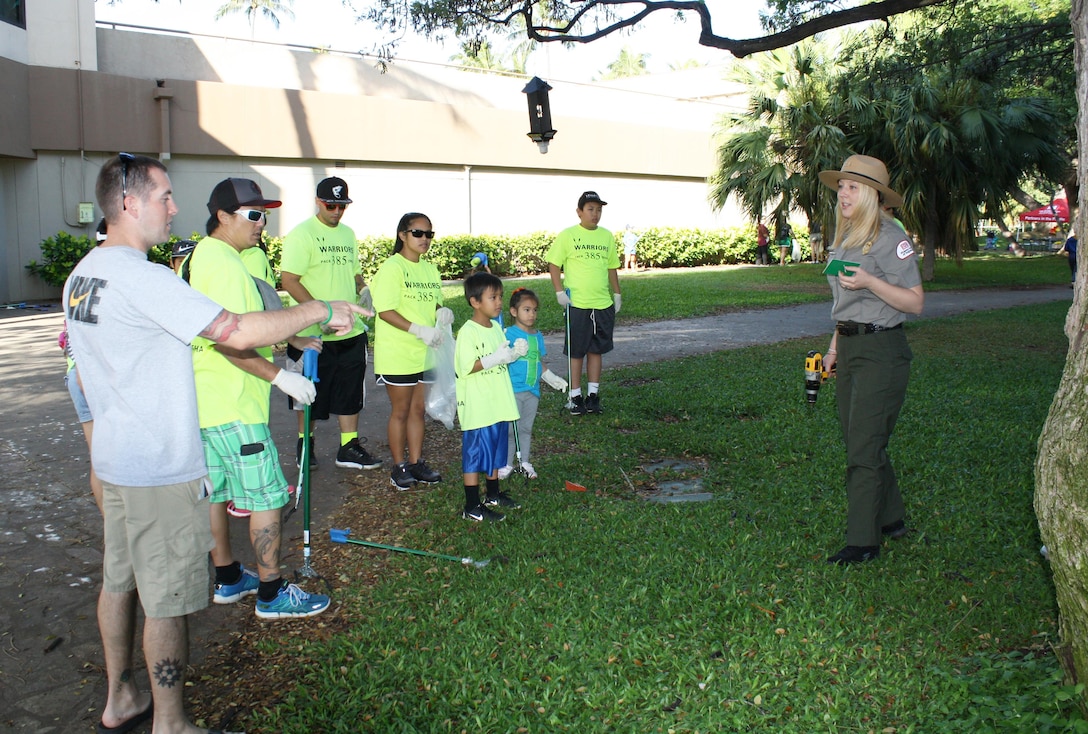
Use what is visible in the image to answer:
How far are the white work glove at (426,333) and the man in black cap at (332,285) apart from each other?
1.08ft

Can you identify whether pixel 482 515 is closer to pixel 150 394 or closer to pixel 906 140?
pixel 150 394

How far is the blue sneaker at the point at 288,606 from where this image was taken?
163 inches

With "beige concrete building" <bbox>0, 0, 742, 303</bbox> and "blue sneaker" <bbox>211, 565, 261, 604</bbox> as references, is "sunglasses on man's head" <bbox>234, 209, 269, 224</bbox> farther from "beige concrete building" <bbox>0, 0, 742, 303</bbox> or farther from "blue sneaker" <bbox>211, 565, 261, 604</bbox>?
"beige concrete building" <bbox>0, 0, 742, 303</bbox>

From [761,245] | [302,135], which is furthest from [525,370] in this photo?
[761,245]

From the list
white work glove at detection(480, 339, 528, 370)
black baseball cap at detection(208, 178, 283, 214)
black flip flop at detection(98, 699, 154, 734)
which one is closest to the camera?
black flip flop at detection(98, 699, 154, 734)

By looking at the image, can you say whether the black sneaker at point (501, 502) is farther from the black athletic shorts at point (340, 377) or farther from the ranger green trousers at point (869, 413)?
the ranger green trousers at point (869, 413)

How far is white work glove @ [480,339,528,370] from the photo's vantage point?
5.28 m

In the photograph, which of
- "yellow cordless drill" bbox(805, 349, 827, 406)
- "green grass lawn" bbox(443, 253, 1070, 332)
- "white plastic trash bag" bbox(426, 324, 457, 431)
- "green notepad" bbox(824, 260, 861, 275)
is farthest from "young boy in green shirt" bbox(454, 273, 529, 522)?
"green grass lawn" bbox(443, 253, 1070, 332)

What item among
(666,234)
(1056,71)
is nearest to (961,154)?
(1056,71)

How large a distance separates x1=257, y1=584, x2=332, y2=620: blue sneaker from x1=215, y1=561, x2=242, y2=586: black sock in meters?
0.30

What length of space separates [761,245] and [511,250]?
9.58 metres

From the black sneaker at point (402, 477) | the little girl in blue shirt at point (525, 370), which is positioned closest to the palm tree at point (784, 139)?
the little girl in blue shirt at point (525, 370)

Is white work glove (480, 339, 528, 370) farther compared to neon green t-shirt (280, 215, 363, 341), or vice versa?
neon green t-shirt (280, 215, 363, 341)

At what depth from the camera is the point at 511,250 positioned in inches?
1013
